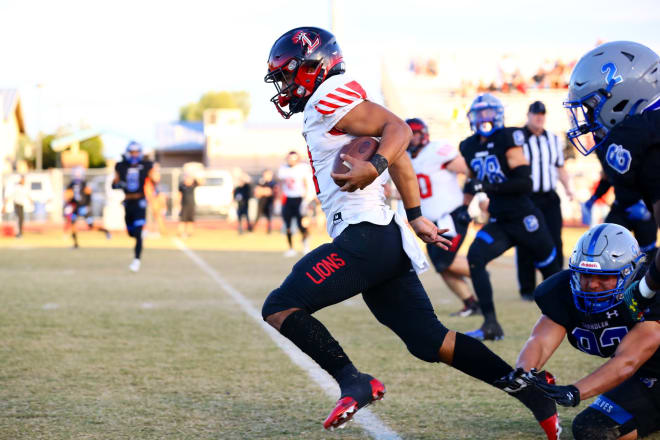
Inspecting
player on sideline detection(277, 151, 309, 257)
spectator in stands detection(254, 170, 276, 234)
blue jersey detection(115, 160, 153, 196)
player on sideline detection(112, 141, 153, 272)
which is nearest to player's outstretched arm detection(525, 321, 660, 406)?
player on sideline detection(112, 141, 153, 272)

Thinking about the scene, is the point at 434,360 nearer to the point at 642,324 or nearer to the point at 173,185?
the point at 642,324

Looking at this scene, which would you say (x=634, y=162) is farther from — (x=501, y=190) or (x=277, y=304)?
(x=501, y=190)

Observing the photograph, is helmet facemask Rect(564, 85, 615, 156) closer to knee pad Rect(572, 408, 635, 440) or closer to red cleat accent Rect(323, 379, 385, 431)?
knee pad Rect(572, 408, 635, 440)

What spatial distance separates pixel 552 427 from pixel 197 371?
2.44 metres

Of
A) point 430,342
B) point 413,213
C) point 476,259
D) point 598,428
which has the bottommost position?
point 598,428

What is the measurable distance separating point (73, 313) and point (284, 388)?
3.61 meters

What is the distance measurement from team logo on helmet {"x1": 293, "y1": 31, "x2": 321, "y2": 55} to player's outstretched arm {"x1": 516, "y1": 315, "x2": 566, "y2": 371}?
152 cm

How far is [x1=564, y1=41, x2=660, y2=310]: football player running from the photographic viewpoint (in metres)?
3.13

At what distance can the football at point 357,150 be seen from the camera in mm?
3243

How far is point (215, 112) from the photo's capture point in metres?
52.0

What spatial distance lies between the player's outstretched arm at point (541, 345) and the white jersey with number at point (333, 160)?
1.94 feet

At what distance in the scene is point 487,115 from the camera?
6.75m

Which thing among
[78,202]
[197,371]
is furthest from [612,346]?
[78,202]

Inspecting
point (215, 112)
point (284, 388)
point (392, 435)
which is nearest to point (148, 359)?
point (284, 388)
